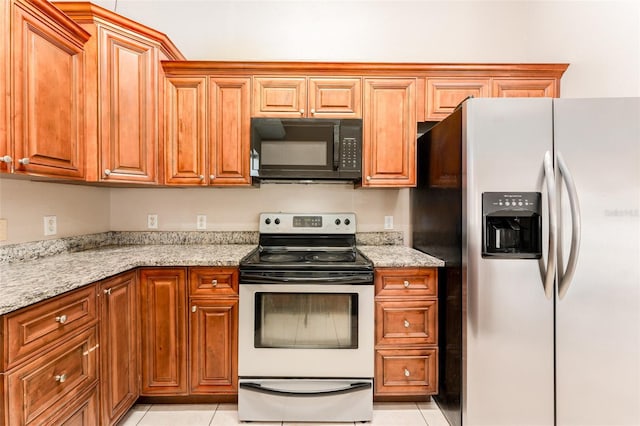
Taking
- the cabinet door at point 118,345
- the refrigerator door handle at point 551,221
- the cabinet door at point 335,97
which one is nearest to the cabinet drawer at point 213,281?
the cabinet door at point 118,345

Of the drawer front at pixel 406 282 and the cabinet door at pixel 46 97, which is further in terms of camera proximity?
the drawer front at pixel 406 282

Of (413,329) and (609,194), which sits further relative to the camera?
(413,329)

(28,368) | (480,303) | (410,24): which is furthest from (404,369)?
(410,24)

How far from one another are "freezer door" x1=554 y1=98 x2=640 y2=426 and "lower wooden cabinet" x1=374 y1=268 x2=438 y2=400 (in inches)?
24.3

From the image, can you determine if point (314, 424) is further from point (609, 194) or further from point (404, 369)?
point (609, 194)

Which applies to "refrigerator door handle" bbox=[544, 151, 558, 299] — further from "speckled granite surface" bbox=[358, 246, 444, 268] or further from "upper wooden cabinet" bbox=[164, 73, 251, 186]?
"upper wooden cabinet" bbox=[164, 73, 251, 186]

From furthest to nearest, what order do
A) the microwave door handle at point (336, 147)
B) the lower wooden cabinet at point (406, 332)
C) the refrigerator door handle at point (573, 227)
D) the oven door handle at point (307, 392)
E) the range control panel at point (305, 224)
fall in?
the range control panel at point (305, 224)
the microwave door handle at point (336, 147)
the lower wooden cabinet at point (406, 332)
the oven door handle at point (307, 392)
the refrigerator door handle at point (573, 227)

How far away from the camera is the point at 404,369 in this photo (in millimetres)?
1952

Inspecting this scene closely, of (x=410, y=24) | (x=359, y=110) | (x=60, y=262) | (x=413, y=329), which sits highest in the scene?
(x=410, y=24)

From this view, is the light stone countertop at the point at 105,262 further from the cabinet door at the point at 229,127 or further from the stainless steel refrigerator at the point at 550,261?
the cabinet door at the point at 229,127

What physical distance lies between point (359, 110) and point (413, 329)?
4.81 feet

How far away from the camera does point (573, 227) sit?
5.06 ft

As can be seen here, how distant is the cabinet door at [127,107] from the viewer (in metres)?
1.92

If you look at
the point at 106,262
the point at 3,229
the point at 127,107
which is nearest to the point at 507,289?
the point at 106,262
